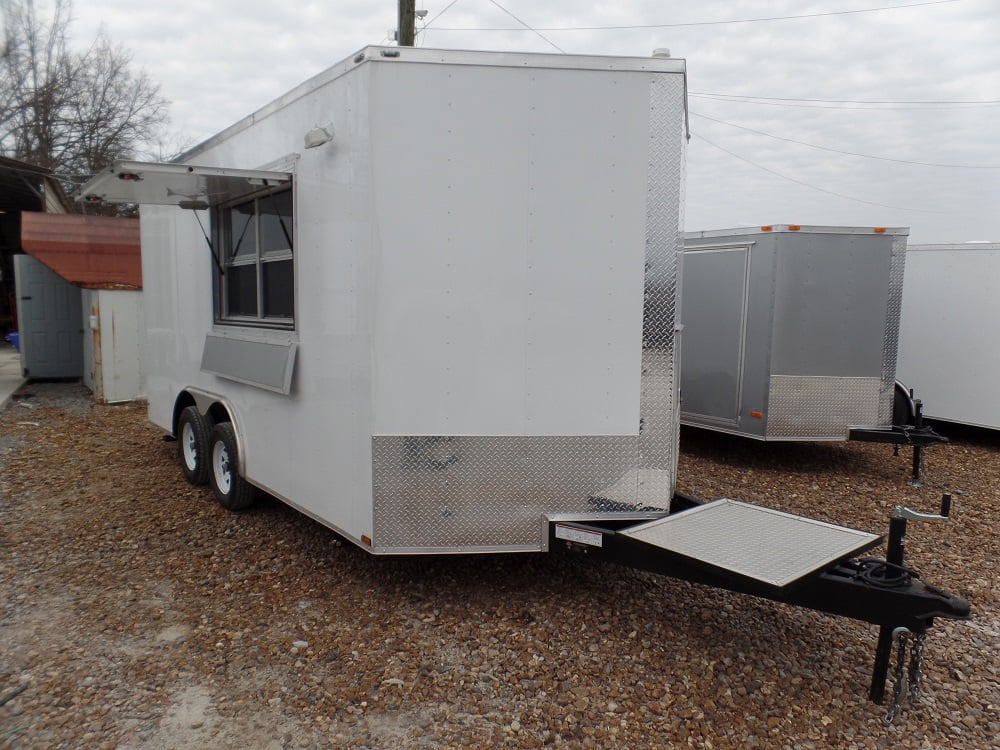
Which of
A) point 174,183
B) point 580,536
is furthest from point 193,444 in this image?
point 580,536

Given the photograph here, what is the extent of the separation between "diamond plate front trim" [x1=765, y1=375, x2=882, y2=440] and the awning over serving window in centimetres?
500

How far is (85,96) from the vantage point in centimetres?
2473

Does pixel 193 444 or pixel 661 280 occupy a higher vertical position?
pixel 661 280

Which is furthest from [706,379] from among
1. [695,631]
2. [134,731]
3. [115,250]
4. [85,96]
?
[85,96]

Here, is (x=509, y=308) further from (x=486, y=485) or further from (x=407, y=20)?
(x=407, y=20)

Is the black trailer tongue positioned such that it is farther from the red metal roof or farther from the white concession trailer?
the red metal roof

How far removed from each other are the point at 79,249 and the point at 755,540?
11.2 meters

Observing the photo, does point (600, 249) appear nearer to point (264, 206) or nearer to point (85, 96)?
point (264, 206)

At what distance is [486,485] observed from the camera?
3668mm

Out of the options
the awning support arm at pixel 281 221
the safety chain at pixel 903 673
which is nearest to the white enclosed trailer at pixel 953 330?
the safety chain at pixel 903 673

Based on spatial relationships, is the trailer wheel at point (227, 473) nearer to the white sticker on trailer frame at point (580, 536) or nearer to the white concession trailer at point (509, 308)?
the white concession trailer at point (509, 308)

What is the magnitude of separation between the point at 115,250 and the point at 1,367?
5457mm

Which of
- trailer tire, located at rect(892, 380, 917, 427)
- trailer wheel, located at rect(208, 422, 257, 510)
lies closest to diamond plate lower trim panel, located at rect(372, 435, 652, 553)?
trailer wheel, located at rect(208, 422, 257, 510)

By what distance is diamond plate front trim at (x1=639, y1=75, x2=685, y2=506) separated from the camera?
3.53 m
